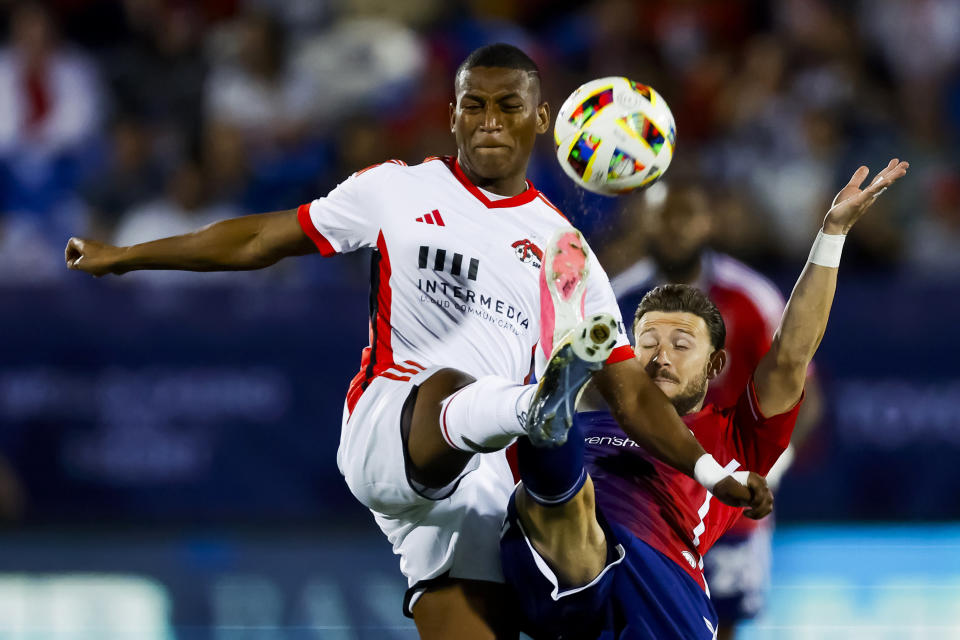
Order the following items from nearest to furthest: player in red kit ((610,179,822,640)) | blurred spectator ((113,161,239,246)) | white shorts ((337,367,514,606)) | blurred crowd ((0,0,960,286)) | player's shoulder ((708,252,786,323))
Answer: white shorts ((337,367,514,606)) < player in red kit ((610,179,822,640)) < player's shoulder ((708,252,786,323)) < blurred spectator ((113,161,239,246)) < blurred crowd ((0,0,960,286))

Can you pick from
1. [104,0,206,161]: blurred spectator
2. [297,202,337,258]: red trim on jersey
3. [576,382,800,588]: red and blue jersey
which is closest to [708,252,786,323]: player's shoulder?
[576,382,800,588]: red and blue jersey

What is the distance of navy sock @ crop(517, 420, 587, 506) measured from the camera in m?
3.95

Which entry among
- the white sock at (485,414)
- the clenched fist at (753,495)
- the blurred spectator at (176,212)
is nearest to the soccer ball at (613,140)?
the white sock at (485,414)

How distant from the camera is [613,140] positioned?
462 cm

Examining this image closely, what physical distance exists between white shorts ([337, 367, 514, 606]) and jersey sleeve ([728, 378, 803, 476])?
767 millimetres

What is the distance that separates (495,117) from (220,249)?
3.12 ft

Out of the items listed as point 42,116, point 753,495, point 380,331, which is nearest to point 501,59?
point 380,331

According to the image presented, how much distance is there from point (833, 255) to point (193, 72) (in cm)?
644

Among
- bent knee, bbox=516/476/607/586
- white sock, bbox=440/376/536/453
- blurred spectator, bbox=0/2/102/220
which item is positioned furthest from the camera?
blurred spectator, bbox=0/2/102/220

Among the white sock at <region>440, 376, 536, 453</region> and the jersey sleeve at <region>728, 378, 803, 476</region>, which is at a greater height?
the white sock at <region>440, 376, 536, 453</region>

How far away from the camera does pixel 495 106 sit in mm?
4418

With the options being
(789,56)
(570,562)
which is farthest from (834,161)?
(570,562)

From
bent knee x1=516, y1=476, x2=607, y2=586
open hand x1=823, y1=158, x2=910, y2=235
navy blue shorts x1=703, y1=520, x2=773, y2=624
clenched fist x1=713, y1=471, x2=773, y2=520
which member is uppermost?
open hand x1=823, y1=158, x2=910, y2=235

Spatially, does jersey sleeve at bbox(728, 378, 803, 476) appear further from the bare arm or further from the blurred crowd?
the blurred crowd
